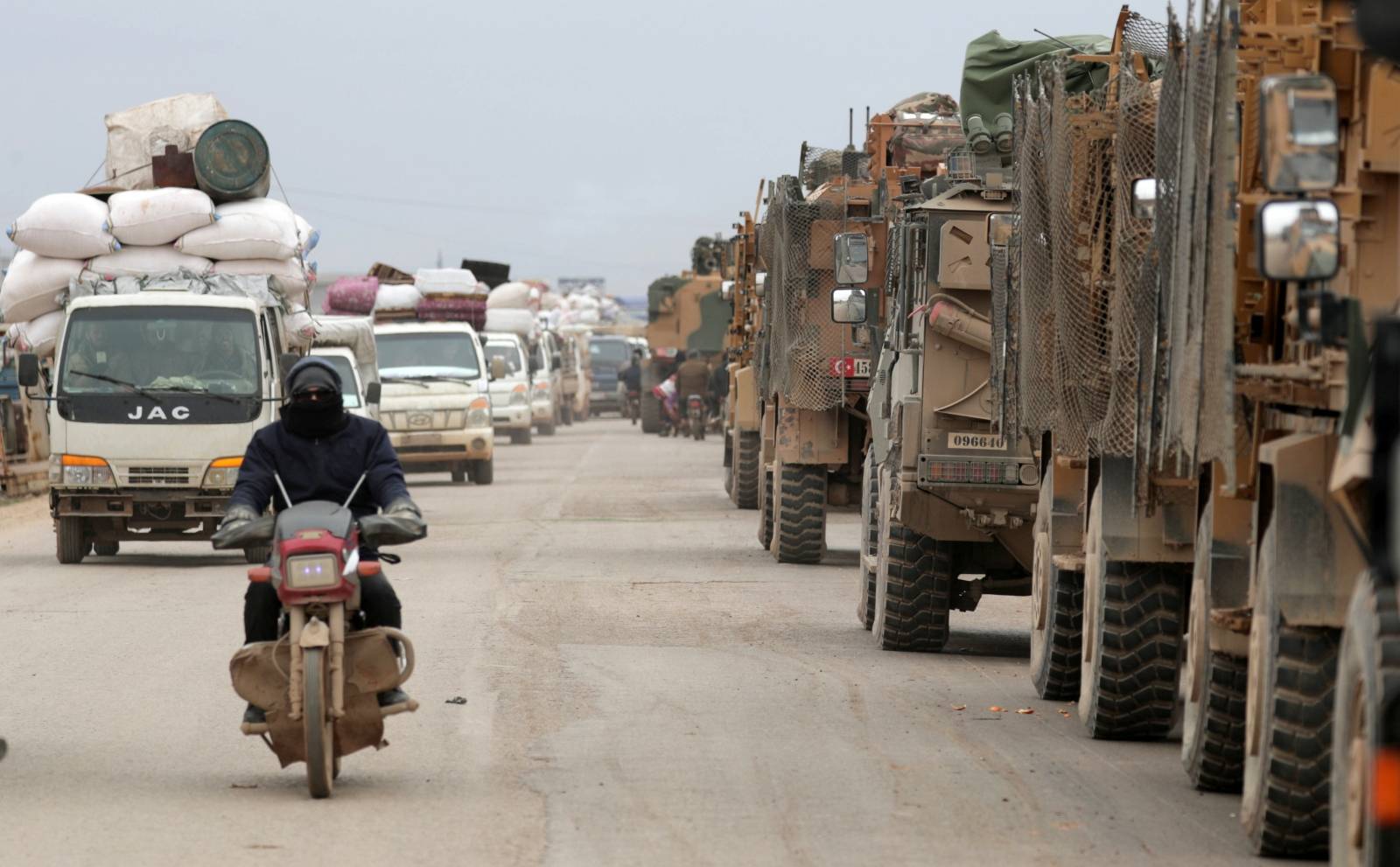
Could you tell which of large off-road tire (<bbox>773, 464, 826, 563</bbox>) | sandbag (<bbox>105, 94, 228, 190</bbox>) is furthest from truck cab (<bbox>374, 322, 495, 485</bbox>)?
large off-road tire (<bbox>773, 464, 826, 563</bbox>)

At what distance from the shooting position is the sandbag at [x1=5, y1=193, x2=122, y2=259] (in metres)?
19.6

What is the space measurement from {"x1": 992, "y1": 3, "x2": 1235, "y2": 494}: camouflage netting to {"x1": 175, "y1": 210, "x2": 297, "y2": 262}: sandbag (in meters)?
9.74

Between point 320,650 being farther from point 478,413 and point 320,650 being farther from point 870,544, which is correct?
point 478,413

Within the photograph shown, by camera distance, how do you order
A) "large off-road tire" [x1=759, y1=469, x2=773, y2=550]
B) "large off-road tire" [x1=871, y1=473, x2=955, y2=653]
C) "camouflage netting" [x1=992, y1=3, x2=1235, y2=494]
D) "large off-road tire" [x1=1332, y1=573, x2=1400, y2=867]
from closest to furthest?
"large off-road tire" [x1=1332, y1=573, x2=1400, y2=867] < "camouflage netting" [x1=992, y1=3, x2=1235, y2=494] < "large off-road tire" [x1=871, y1=473, x2=955, y2=653] < "large off-road tire" [x1=759, y1=469, x2=773, y2=550]

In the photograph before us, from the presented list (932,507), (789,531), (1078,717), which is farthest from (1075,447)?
(789,531)

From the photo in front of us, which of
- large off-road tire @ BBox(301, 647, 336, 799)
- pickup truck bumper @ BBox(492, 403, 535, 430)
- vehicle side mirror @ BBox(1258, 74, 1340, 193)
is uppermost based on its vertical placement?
vehicle side mirror @ BBox(1258, 74, 1340, 193)

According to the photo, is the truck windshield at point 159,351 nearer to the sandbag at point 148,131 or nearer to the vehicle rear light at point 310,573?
the sandbag at point 148,131

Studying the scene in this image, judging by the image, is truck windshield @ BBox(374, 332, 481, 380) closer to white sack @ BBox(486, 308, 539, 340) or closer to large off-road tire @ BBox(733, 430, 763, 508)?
large off-road tire @ BBox(733, 430, 763, 508)

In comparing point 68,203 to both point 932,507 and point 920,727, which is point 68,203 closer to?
point 932,507

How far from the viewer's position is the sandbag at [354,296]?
3472 cm

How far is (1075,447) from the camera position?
9.83 m

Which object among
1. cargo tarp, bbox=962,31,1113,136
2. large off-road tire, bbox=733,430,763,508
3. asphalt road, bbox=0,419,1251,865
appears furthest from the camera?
large off-road tire, bbox=733,430,763,508

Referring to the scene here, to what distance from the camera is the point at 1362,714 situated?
5.55 metres

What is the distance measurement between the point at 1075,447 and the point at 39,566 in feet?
36.9
